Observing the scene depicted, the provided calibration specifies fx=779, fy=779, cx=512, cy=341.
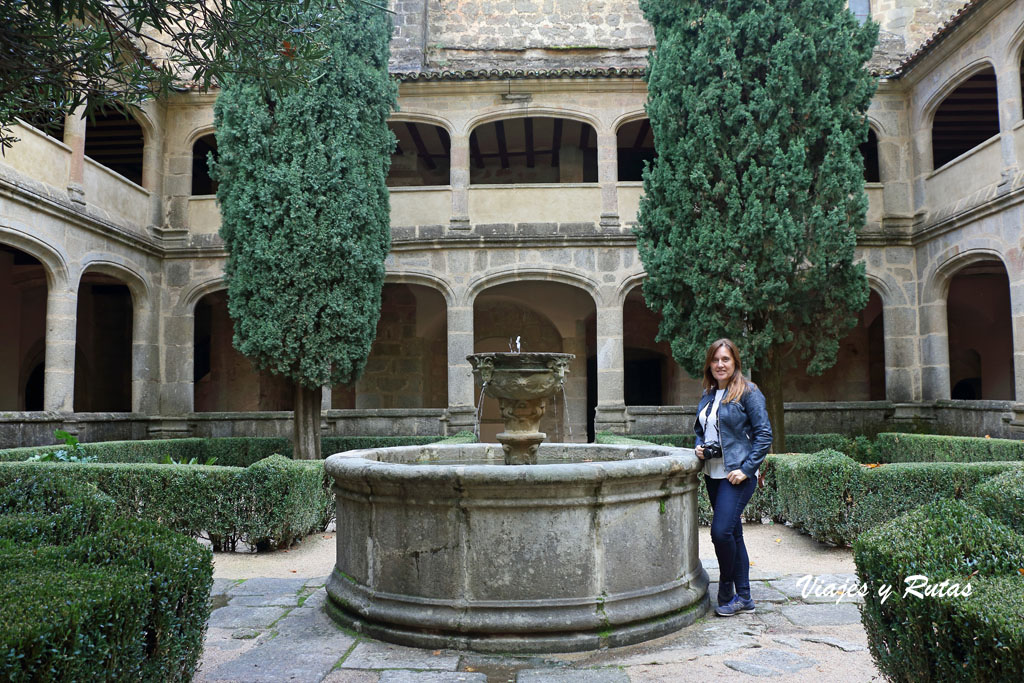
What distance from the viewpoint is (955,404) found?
36.4 ft

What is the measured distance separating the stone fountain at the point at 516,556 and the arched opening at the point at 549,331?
9.16m

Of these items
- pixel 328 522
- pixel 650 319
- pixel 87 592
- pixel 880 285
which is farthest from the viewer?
pixel 650 319

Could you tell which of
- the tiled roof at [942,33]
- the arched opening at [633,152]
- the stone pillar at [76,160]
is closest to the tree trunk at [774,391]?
the tiled roof at [942,33]

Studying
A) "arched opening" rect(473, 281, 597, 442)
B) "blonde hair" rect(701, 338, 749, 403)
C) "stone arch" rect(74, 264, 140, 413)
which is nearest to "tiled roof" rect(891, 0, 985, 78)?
"arched opening" rect(473, 281, 597, 442)

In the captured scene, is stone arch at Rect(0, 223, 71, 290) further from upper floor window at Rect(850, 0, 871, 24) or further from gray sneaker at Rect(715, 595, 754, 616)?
upper floor window at Rect(850, 0, 871, 24)

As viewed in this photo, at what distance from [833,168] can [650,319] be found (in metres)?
6.13

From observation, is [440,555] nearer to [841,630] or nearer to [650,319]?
[841,630]

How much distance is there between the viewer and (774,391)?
10.1 m

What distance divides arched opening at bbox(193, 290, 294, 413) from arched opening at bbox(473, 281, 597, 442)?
4226 millimetres

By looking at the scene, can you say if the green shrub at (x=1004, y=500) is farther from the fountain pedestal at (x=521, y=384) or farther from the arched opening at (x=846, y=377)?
the arched opening at (x=846, y=377)

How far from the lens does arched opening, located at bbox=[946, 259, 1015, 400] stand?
49.0 feet

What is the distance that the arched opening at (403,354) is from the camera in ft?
47.8

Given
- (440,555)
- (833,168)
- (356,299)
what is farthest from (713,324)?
(440,555)

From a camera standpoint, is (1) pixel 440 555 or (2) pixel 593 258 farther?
(2) pixel 593 258
